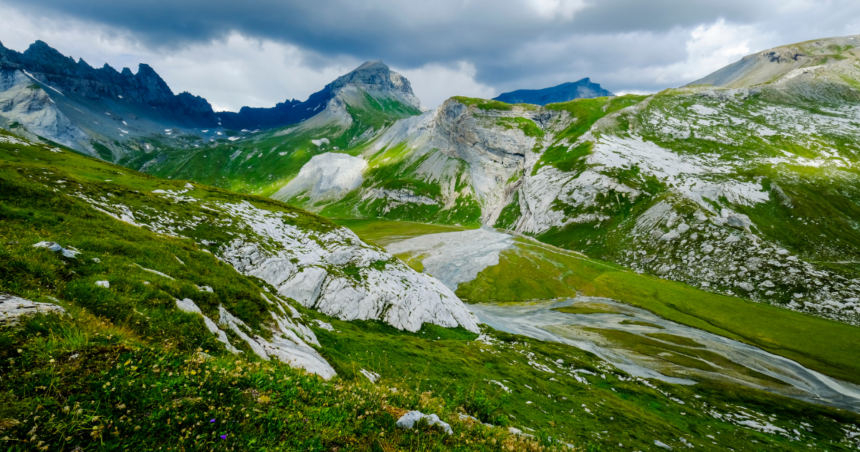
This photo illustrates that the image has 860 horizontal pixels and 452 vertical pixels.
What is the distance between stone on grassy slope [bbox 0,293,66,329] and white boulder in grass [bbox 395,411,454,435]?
7755mm

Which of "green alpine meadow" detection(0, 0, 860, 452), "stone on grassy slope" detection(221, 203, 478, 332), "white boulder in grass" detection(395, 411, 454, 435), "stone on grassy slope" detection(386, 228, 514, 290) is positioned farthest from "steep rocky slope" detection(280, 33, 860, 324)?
"white boulder in grass" detection(395, 411, 454, 435)

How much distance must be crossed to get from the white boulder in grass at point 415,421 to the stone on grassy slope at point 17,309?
7755 mm

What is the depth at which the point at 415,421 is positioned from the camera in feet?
25.2

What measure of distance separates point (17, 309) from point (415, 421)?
8698 mm

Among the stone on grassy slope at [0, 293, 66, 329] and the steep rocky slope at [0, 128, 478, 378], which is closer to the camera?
the stone on grassy slope at [0, 293, 66, 329]

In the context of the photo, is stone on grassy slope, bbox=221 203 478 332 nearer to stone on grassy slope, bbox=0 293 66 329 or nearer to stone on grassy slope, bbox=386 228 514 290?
stone on grassy slope, bbox=0 293 66 329

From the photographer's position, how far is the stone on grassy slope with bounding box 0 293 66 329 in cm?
616

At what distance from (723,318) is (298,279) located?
102 metres

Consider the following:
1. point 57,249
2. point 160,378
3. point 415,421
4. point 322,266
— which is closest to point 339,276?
point 322,266

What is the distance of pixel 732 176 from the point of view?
159 meters

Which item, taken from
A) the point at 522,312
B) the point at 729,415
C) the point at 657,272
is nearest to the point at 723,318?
the point at 657,272

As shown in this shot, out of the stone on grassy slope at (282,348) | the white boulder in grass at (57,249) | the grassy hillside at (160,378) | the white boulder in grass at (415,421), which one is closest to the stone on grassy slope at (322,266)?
the grassy hillside at (160,378)

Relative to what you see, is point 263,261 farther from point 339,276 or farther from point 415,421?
point 415,421

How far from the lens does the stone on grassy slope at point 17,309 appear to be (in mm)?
6160
